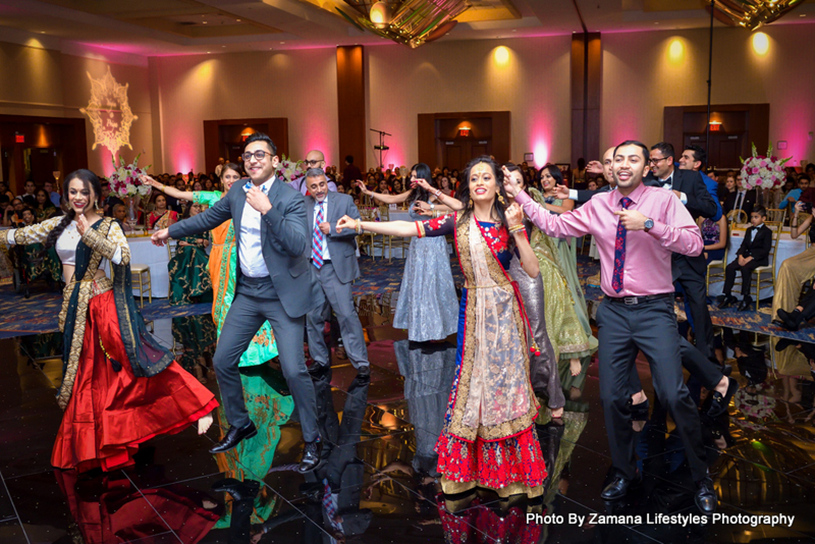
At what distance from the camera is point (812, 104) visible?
1570 centimetres

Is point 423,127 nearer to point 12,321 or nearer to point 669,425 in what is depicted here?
point 12,321

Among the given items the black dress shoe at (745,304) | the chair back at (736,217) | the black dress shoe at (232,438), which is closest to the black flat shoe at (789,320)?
the black dress shoe at (745,304)

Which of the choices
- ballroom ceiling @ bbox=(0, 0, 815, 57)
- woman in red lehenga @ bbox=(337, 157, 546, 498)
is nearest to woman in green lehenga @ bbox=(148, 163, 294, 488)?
woman in red lehenga @ bbox=(337, 157, 546, 498)

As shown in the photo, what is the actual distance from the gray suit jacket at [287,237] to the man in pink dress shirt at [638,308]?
1305 mm

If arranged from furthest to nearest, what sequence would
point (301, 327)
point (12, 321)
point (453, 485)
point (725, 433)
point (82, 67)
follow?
point (82, 67)
point (12, 321)
point (725, 433)
point (301, 327)
point (453, 485)

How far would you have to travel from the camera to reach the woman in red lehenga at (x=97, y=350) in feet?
10.6

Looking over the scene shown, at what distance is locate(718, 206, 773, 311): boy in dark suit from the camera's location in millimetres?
6809

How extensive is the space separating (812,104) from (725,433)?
1492cm

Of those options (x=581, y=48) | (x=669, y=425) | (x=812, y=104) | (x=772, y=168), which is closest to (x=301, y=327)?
(x=669, y=425)

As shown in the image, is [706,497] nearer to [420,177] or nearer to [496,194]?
[496,194]

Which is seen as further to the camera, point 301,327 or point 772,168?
point 772,168

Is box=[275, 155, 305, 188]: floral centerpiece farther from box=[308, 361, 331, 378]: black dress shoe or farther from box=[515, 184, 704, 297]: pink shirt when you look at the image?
box=[515, 184, 704, 297]: pink shirt

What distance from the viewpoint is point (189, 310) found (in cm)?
737

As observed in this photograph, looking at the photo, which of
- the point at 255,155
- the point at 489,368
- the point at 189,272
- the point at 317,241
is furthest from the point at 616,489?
the point at 189,272
